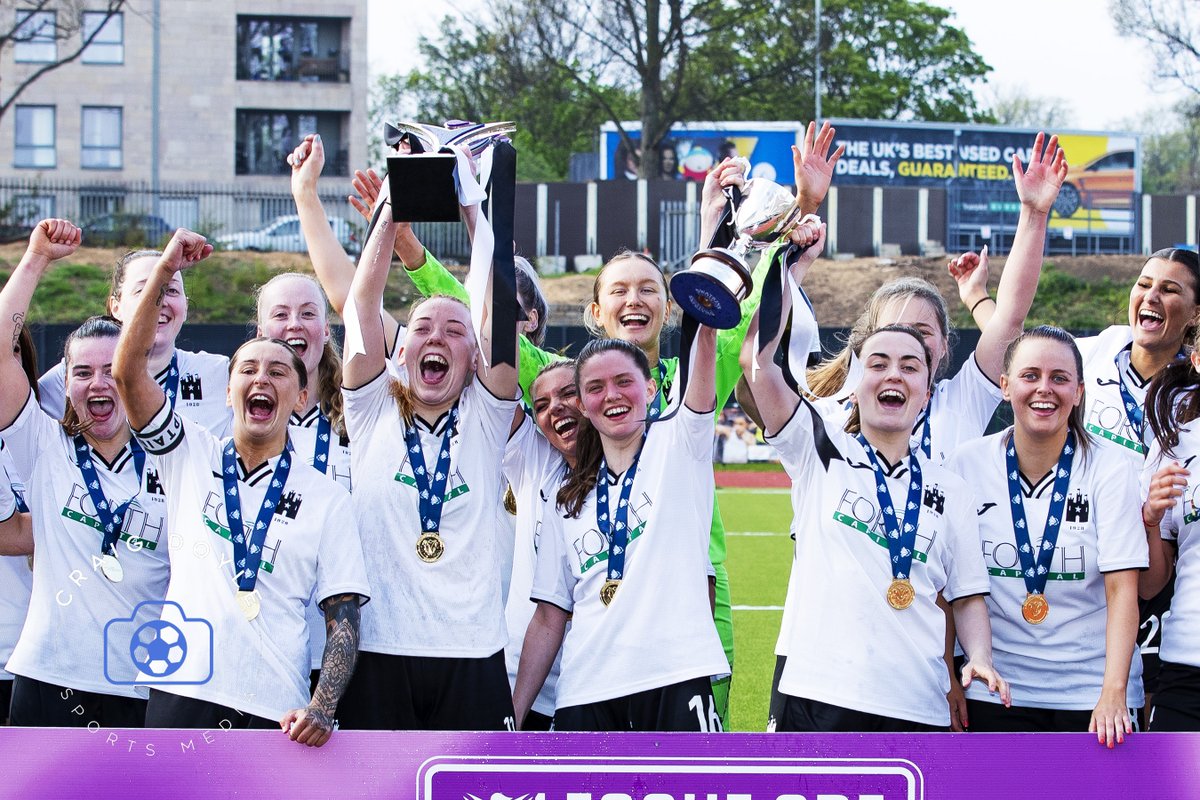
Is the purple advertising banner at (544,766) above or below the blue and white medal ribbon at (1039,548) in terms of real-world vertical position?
below

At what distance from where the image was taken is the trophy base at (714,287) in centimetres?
337

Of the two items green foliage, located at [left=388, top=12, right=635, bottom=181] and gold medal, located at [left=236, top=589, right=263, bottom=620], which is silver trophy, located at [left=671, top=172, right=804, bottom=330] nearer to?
gold medal, located at [left=236, top=589, right=263, bottom=620]

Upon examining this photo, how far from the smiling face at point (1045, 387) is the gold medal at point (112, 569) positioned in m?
2.70

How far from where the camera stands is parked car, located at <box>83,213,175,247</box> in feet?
88.4

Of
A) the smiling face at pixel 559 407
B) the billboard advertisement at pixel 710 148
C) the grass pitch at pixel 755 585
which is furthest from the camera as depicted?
the billboard advertisement at pixel 710 148

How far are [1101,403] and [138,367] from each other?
315 cm

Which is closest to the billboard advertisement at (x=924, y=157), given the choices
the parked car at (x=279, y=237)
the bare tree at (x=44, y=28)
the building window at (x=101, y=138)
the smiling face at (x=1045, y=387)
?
→ the parked car at (x=279, y=237)

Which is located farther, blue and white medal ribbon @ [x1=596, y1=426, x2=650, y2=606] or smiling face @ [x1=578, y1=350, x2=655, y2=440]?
smiling face @ [x1=578, y1=350, x2=655, y2=440]

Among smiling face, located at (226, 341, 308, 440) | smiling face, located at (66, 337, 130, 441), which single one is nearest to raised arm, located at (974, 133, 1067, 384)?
smiling face, located at (226, 341, 308, 440)

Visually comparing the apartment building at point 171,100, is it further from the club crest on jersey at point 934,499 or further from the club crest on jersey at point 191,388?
the club crest on jersey at point 934,499

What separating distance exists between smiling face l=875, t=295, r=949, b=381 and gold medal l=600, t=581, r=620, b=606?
141cm

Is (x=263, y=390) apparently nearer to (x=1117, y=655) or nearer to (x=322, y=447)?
(x=322, y=447)

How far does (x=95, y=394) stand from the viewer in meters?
4.11

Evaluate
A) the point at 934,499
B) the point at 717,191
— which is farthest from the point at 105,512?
the point at 934,499
